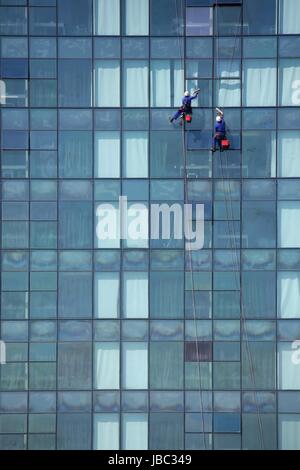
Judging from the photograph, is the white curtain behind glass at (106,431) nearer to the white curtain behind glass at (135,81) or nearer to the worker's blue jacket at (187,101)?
the worker's blue jacket at (187,101)

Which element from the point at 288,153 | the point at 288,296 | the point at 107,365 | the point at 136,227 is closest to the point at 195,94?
the point at 288,153

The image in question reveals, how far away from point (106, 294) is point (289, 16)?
496 inches

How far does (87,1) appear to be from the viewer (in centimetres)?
3170

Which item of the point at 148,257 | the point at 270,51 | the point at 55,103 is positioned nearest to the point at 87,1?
the point at 55,103

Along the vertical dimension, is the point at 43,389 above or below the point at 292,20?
below

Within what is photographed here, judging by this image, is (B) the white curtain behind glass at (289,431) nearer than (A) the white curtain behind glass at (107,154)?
Yes

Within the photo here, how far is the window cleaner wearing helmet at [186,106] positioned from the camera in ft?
101

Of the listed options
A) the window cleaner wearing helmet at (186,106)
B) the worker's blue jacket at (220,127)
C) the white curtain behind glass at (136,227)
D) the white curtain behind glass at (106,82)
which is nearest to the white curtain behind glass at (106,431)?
the white curtain behind glass at (136,227)

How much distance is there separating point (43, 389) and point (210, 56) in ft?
46.3

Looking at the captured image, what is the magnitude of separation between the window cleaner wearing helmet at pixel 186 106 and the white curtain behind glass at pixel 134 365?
8.74 m

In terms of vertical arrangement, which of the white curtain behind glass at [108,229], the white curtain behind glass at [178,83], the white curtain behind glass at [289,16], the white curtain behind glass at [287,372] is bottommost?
the white curtain behind glass at [287,372]

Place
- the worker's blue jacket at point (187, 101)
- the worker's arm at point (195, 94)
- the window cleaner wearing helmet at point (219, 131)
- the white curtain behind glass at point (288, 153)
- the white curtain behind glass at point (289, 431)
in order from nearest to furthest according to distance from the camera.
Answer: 1. the worker's blue jacket at point (187, 101)
2. the window cleaner wearing helmet at point (219, 131)
3. the worker's arm at point (195, 94)
4. the white curtain behind glass at point (289, 431)
5. the white curtain behind glass at point (288, 153)
